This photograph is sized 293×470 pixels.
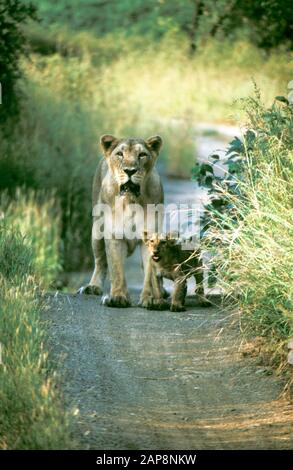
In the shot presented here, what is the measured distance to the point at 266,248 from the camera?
787 cm

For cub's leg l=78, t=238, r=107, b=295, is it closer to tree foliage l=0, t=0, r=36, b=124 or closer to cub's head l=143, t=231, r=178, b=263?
cub's head l=143, t=231, r=178, b=263

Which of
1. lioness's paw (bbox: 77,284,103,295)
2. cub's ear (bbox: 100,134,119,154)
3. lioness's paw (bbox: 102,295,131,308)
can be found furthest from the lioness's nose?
lioness's paw (bbox: 77,284,103,295)

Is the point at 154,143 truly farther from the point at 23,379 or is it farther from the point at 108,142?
the point at 23,379

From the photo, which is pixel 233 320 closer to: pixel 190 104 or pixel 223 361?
pixel 223 361

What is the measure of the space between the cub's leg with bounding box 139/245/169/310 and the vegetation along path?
0.12 meters

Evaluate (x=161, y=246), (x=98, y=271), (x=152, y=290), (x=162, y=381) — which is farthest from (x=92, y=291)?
(x=162, y=381)

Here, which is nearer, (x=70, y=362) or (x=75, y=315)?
(x=70, y=362)

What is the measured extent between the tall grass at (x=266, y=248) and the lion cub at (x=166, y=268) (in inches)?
26.0

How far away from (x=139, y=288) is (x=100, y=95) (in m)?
Answer: 8.19

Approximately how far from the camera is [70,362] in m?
7.80

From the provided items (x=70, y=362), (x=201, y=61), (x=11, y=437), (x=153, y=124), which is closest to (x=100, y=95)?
(x=153, y=124)

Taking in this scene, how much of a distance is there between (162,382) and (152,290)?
6.99 feet

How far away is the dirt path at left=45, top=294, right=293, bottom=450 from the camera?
21.6 feet
